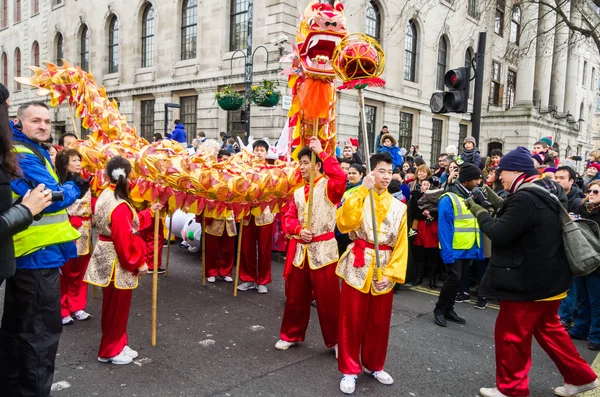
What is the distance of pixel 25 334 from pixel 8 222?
1021 millimetres

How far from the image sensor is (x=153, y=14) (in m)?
19.5

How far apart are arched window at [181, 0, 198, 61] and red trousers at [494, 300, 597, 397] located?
16851 mm

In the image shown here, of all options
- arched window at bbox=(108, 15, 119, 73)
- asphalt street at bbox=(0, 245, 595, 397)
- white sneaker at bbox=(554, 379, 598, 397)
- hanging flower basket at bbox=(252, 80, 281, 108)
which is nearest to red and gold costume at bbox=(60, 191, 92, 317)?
asphalt street at bbox=(0, 245, 595, 397)

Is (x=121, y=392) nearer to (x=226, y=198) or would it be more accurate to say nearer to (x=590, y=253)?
(x=226, y=198)

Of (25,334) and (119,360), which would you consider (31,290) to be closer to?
(25,334)

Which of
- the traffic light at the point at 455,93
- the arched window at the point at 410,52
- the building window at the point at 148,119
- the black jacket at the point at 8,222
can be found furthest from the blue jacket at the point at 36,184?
the arched window at the point at 410,52

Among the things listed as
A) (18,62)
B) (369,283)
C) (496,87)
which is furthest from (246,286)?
(18,62)

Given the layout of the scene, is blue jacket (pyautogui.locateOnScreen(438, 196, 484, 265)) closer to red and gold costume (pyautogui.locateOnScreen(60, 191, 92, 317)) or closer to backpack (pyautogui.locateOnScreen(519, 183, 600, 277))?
backpack (pyautogui.locateOnScreen(519, 183, 600, 277))

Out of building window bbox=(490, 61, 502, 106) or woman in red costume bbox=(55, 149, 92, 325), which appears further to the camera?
building window bbox=(490, 61, 502, 106)

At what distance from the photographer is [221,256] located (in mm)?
6875

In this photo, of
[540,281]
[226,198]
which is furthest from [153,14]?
[540,281]

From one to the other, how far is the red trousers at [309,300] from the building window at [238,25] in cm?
1339

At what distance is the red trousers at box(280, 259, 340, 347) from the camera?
4.18 m

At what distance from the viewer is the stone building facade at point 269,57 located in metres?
15.6
